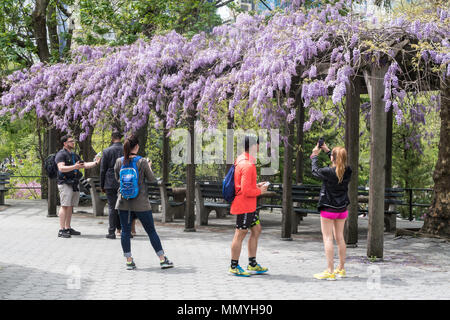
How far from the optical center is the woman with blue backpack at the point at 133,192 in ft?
27.0

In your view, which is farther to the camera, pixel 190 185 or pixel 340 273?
pixel 190 185

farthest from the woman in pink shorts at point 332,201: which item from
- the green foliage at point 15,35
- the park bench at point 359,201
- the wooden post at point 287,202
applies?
the green foliage at point 15,35

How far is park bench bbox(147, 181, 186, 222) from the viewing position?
15133mm

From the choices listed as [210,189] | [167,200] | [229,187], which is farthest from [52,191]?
[229,187]

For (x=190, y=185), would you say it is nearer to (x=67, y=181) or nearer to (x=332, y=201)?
(x=67, y=181)

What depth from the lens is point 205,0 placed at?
22094mm

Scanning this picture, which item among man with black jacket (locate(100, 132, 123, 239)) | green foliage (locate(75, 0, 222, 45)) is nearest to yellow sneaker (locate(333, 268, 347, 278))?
man with black jacket (locate(100, 132, 123, 239))

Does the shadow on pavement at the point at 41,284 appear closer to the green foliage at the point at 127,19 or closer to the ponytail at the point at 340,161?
the ponytail at the point at 340,161

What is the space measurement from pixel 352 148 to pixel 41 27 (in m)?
13.3

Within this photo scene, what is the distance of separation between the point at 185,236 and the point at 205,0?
11.8 metres

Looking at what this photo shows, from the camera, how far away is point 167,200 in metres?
15.2

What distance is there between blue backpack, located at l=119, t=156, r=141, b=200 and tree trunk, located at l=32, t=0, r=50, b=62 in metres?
13.2

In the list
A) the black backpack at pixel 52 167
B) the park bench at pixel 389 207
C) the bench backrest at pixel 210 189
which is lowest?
the park bench at pixel 389 207

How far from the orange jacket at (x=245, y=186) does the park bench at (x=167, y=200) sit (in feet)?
23.3
